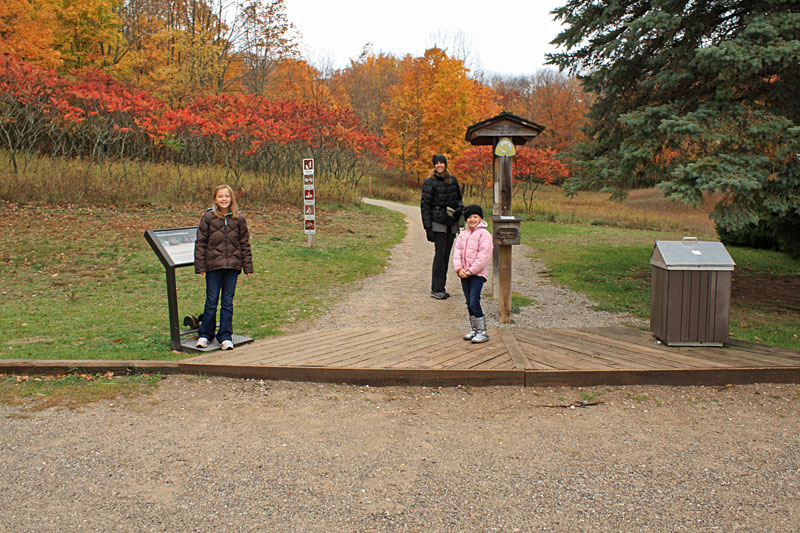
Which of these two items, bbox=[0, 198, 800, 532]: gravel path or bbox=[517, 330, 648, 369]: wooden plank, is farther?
bbox=[517, 330, 648, 369]: wooden plank

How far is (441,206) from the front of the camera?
26.8 feet

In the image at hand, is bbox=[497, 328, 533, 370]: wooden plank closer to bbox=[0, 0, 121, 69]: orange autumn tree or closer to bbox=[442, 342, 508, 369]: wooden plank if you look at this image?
bbox=[442, 342, 508, 369]: wooden plank

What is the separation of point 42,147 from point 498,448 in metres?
23.3

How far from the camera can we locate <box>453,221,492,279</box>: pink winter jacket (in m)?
5.93

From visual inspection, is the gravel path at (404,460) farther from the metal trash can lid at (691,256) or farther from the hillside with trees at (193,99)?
the hillside with trees at (193,99)

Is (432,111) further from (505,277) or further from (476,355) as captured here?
(476,355)

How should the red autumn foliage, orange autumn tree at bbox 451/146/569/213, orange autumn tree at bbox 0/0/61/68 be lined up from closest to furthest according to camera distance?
the red autumn foliage → orange autumn tree at bbox 0/0/61/68 → orange autumn tree at bbox 451/146/569/213

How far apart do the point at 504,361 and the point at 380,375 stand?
1124 mm

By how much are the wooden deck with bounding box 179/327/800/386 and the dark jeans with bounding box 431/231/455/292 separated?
241cm

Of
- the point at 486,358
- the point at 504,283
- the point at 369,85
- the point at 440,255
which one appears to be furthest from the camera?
the point at 369,85

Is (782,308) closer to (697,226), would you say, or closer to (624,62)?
(624,62)

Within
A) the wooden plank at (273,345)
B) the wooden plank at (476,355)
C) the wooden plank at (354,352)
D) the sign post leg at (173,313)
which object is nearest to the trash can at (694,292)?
the wooden plank at (476,355)

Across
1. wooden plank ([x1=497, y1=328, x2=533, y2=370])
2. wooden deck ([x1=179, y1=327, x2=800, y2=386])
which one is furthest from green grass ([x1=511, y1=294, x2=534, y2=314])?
wooden deck ([x1=179, y1=327, x2=800, y2=386])

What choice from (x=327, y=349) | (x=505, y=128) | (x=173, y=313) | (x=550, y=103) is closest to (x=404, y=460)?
(x=327, y=349)
